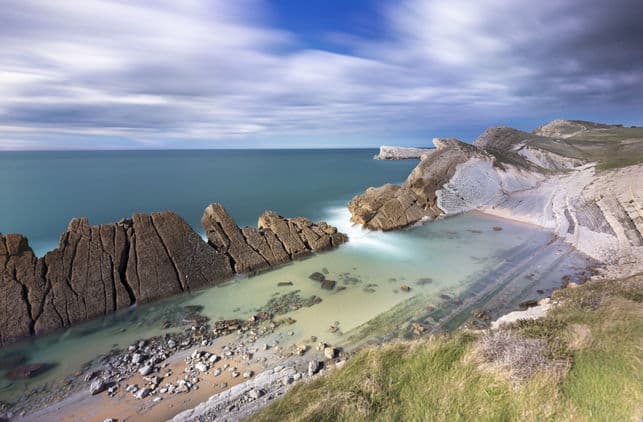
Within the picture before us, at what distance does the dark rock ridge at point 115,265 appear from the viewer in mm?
13484

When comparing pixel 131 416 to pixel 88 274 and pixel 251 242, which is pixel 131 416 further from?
pixel 251 242

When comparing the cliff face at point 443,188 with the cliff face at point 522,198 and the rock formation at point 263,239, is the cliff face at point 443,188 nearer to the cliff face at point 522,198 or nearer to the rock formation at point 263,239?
the cliff face at point 522,198

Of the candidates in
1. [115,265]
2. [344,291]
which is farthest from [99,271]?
[344,291]

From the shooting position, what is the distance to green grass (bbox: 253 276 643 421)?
6.76 m

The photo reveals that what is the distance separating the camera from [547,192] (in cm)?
3875

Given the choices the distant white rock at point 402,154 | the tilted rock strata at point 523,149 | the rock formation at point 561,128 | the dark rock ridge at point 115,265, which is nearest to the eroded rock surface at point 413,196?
the tilted rock strata at point 523,149

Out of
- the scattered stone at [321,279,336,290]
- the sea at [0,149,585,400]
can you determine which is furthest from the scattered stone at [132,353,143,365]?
the scattered stone at [321,279,336,290]

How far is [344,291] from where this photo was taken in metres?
17.0

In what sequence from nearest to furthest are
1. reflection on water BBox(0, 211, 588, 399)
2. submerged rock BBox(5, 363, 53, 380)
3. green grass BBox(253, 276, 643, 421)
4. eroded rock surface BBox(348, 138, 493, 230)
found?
green grass BBox(253, 276, 643, 421) < submerged rock BBox(5, 363, 53, 380) < reflection on water BBox(0, 211, 588, 399) < eroded rock surface BBox(348, 138, 493, 230)

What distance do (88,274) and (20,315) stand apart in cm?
280

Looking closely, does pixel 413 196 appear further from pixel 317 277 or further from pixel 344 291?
pixel 344 291

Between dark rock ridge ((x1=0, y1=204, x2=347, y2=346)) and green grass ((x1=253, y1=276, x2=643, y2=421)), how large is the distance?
1142 cm

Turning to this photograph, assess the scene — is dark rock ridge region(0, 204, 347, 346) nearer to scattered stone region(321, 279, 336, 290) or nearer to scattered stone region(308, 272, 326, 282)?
scattered stone region(308, 272, 326, 282)

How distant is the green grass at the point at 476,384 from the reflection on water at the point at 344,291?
171 inches
